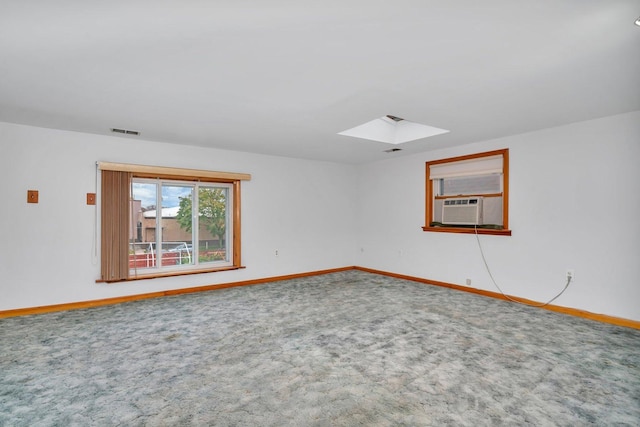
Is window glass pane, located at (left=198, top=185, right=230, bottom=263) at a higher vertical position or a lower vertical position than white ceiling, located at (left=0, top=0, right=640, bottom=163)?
lower

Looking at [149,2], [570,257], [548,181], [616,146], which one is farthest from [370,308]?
[149,2]

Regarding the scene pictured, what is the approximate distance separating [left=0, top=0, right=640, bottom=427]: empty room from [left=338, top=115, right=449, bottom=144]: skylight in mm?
44

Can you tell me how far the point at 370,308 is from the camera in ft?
13.4

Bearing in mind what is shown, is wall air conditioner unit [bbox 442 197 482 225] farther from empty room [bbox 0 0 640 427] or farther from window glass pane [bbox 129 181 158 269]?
window glass pane [bbox 129 181 158 269]

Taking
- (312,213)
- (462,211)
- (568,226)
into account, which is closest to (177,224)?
(312,213)

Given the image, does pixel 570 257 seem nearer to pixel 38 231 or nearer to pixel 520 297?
pixel 520 297

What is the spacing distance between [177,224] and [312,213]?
2524 millimetres

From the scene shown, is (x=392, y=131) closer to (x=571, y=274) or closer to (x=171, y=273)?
(x=571, y=274)

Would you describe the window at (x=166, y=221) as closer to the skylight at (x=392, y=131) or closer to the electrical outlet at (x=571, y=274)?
the skylight at (x=392, y=131)

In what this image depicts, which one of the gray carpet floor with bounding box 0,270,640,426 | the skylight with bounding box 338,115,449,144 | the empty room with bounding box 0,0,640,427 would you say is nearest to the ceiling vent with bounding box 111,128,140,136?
the empty room with bounding box 0,0,640,427

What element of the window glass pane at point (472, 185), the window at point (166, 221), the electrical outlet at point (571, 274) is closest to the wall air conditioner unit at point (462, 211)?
the window glass pane at point (472, 185)

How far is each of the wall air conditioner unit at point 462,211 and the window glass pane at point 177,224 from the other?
415cm

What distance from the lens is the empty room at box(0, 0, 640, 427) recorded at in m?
1.91

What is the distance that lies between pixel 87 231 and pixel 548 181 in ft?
19.9
